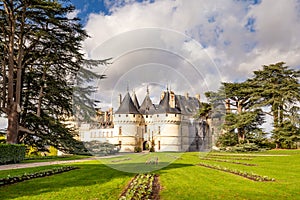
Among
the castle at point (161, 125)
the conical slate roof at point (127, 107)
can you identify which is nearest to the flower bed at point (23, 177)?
the castle at point (161, 125)

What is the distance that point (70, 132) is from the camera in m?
19.9

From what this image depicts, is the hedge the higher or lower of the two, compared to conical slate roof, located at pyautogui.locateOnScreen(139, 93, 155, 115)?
lower

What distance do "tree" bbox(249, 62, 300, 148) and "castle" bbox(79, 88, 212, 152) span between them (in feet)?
25.8

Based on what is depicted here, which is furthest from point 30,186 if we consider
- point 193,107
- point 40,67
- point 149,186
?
point 193,107

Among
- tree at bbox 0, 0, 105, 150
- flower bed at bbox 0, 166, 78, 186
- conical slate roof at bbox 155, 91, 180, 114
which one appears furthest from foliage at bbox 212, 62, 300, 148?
flower bed at bbox 0, 166, 78, 186

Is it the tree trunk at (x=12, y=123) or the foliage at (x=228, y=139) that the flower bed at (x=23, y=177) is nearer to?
the tree trunk at (x=12, y=123)

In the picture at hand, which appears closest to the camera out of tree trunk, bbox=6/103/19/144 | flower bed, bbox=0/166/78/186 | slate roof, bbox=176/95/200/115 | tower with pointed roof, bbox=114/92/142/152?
flower bed, bbox=0/166/78/186

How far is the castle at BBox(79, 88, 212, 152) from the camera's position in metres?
37.4

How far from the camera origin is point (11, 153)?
49.7ft

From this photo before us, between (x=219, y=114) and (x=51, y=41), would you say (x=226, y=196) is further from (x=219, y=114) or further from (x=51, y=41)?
(x=219, y=114)

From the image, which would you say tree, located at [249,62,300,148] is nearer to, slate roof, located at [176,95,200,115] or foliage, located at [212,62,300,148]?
foliage, located at [212,62,300,148]

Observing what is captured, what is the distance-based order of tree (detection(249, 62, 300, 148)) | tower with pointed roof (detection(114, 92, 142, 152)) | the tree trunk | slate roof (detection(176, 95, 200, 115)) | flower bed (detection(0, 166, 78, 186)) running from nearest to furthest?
Answer: flower bed (detection(0, 166, 78, 186)) < the tree trunk < tree (detection(249, 62, 300, 148)) < slate roof (detection(176, 95, 200, 115)) < tower with pointed roof (detection(114, 92, 142, 152))

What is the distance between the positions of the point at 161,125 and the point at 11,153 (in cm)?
2565

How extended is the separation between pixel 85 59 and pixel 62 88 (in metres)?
2.59
